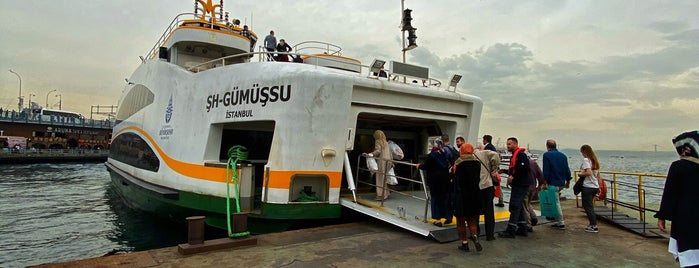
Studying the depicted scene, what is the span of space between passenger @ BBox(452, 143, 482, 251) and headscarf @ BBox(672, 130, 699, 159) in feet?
7.28

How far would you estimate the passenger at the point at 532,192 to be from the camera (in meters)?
6.26

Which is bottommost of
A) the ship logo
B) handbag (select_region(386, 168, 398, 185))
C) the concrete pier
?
the concrete pier

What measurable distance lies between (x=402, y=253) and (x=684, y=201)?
295 centimetres

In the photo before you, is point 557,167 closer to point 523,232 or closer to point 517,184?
point 517,184

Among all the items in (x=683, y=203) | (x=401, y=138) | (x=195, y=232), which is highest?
(x=401, y=138)

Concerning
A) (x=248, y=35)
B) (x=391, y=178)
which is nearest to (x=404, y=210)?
(x=391, y=178)

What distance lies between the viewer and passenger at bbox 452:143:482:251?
5.10 meters

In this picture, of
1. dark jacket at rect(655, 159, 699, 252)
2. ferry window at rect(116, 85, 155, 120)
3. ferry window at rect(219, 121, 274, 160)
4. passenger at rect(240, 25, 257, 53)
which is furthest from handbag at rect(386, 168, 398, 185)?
passenger at rect(240, 25, 257, 53)

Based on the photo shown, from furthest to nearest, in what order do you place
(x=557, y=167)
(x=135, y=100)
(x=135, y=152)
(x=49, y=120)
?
(x=49, y=120), (x=135, y=100), (x=135, y=152), (x=557, y=167)

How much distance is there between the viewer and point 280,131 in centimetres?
671

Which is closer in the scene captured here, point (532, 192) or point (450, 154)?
point (450, 154)

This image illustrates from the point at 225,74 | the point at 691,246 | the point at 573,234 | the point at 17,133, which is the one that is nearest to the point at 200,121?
the point at 225,74

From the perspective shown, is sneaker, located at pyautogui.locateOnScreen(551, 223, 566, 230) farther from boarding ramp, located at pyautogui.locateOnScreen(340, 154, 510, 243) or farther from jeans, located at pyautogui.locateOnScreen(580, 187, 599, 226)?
boarding ramp, located at pyautogui.locateOnScreen(340, 154, 510, 243)

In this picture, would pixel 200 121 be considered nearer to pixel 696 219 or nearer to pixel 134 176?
pixel 134 176
